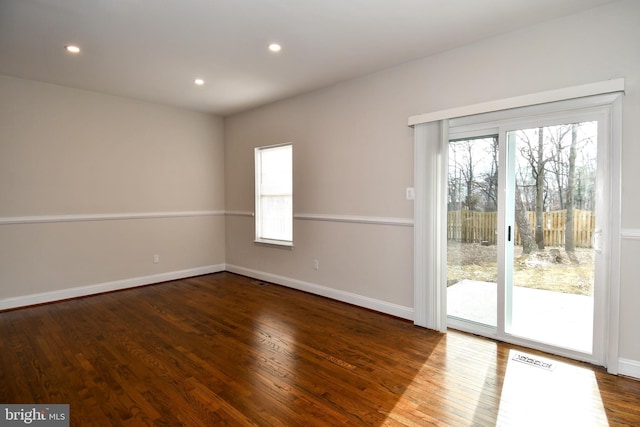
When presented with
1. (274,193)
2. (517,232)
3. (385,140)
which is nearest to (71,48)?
(274,193)

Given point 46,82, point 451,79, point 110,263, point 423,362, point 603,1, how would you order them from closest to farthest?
1. point 603,1
2. point 423,362
3. point 451,79
4. point 46,82
5. point 110,263

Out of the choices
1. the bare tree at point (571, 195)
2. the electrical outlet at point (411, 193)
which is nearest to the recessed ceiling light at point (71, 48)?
the electrical outlet at point (411, 193)

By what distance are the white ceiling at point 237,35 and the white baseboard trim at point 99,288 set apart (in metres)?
2.63

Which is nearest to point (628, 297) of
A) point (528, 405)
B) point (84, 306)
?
point (528, 405)

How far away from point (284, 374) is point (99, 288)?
11.5 feet

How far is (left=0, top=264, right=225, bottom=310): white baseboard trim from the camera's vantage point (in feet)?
13.2

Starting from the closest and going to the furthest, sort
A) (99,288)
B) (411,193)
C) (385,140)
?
(411,193), (385,140), (99,288)

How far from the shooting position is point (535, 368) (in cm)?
256

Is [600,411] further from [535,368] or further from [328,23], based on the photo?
[328,23]

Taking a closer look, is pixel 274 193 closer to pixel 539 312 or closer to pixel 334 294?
pixel 334 294

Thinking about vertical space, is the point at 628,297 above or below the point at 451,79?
below

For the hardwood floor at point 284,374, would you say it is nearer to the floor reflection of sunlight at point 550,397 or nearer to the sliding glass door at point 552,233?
the floor reflection of sunlight at point 550,397

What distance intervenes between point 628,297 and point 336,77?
11.0 ft

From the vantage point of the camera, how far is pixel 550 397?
7.20 ft
